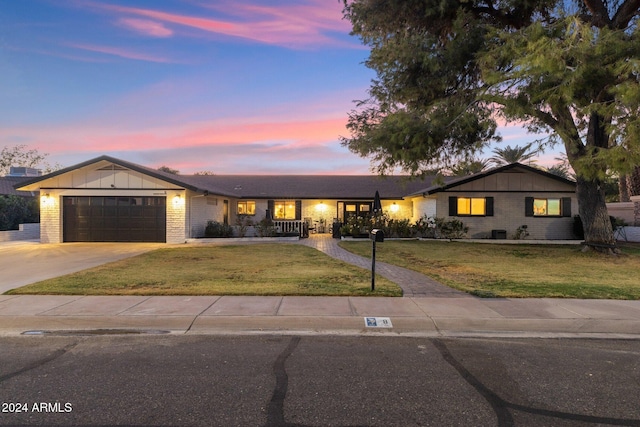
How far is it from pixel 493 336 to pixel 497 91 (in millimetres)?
8750

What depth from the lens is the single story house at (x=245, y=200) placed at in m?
19.2

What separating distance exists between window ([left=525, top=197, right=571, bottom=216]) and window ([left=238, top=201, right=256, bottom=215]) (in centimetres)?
1756

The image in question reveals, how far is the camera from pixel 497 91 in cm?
1157

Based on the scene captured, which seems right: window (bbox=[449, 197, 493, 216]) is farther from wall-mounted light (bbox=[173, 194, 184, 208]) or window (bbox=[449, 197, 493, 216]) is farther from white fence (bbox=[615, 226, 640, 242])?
wall-mounted light (bbox=[173, 194, 184, 208])

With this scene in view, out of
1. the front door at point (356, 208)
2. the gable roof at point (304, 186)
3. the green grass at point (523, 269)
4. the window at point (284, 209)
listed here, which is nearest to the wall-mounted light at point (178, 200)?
the gable roof at point (304, 186)

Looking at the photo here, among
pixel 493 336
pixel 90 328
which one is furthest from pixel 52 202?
pixel 493 336

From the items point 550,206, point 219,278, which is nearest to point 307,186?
point 550,206

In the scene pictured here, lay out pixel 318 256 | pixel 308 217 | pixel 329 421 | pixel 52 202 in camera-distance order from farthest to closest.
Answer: pixel 308 217
pixel 52 202
pixel 318 256
pixel 329 421

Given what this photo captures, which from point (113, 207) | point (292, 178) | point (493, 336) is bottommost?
point (493, 336)

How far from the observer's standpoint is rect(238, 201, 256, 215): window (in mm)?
26938

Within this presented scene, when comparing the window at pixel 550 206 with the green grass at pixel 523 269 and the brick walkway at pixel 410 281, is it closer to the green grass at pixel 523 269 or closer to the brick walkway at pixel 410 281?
the green grass at pixel 523 269

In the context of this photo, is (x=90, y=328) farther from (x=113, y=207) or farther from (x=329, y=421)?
(x=113, y=207)

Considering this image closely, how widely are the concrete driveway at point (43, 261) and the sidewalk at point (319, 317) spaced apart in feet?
8.85

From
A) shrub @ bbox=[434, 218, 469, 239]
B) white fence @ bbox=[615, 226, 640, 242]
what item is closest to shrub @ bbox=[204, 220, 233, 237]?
shrub @ bbox=[434, 218, 469, 239]
